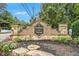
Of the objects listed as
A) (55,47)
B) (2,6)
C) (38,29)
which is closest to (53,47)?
(55,47)

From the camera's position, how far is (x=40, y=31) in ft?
11.9

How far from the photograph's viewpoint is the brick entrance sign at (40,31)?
3.61m

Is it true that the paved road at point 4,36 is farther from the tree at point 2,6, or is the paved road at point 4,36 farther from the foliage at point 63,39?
the foliage at point 63,39

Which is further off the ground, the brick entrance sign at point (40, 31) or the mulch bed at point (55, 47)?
the brick entrance sign at point (40, 31)

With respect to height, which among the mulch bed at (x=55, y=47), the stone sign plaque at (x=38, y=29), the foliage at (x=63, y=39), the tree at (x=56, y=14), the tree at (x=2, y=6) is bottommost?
the mulch bed at (x=55, y=47)

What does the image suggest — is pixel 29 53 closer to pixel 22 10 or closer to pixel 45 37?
pixel 45 37

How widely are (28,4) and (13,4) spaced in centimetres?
16

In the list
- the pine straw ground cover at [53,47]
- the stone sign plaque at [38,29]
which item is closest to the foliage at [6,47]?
the pine straw ground cover at [53,47]

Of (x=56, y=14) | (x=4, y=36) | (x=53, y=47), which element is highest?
(x=56, y=14)

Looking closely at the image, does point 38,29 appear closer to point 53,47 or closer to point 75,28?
point 53,47

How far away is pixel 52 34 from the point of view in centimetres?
361

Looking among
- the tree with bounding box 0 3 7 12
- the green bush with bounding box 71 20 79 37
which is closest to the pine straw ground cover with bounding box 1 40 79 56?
the green bush with bounding box 71 20 79 37

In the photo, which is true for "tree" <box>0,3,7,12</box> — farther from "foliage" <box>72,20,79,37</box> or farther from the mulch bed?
"foliage" <box>72,20,79,37</box>

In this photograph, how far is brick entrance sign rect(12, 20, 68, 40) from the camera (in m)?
3.61
